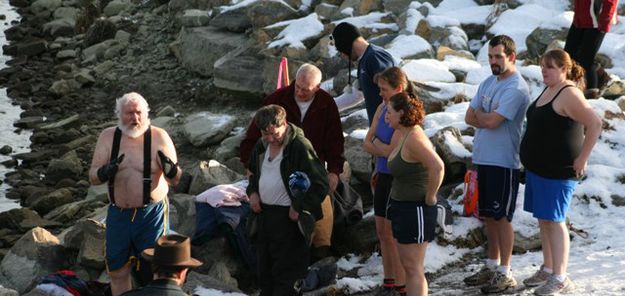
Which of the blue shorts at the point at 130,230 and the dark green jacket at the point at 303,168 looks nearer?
the dark green jacket at the point at 303,168

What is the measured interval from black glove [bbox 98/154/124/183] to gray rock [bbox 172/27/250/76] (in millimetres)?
10251

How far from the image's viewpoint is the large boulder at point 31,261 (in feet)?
28.7

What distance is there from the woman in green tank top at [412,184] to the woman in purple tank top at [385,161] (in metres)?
0.34

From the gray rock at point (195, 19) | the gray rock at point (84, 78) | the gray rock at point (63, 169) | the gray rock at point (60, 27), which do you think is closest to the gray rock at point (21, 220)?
the gray rock at point (63, 169)

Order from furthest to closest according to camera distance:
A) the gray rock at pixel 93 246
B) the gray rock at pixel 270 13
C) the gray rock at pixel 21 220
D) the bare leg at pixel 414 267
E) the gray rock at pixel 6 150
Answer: the gray rock at pixel 270 13, the gray rock at pixel 6 150, the gray rock at pixel 21 220, the gray rock at pixel 93 246, the bare leg at pixel 414 267

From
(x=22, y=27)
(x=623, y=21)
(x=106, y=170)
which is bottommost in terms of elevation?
(x=22, y=27)

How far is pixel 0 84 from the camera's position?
800 inches

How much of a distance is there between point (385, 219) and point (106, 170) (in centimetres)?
212

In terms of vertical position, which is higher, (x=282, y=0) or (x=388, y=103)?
(x=388, y=103)

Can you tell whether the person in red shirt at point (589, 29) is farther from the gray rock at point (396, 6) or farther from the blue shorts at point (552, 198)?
the gray rock at point (396, 6)

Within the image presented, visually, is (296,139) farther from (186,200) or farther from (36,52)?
(36,52)

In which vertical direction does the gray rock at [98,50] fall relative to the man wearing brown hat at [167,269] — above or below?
below

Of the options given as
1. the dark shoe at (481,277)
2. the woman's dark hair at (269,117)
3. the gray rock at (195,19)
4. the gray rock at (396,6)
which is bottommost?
the gray rock at (195,19)

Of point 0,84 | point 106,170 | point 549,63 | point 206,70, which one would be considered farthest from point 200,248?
point 0,84
